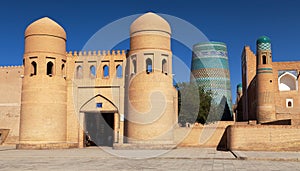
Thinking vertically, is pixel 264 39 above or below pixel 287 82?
above

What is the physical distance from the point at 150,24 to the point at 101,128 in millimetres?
10197

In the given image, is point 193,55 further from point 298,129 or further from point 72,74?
point 298,129

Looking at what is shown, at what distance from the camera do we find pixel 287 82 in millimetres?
30438

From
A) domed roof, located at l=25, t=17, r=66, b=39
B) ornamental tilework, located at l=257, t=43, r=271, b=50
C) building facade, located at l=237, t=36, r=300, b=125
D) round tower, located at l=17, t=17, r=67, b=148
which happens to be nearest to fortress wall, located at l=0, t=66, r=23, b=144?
round tower, located at l=17, t=17, r=67, b=148

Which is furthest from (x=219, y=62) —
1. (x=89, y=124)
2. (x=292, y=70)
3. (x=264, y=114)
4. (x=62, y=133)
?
(x=62, y=133)

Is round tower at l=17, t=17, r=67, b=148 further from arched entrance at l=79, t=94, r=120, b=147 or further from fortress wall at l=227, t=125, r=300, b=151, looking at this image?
fortress wall at l=227, t=125, r=300, b=151

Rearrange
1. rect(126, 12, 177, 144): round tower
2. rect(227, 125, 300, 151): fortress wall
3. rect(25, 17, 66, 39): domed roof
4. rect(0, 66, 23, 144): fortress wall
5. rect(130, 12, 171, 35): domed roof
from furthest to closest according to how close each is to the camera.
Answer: rect(0, 66, 23, 144): fortress wall
rect(25, 17, 66, 39): domed roof
rect(130, 12, 171, 35): domed roof
rect(126, 12, 177, 144): round tower
rect(227, 125, 300, 151): fortress wall

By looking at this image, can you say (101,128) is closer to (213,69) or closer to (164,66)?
(164,66)

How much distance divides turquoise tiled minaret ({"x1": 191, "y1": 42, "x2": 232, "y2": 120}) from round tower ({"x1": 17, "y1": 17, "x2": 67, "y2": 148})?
103 ft

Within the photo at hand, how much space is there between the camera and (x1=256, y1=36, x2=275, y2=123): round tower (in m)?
26.7

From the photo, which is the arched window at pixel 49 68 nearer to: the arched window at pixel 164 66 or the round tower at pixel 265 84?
the arched window at pixel 164 66

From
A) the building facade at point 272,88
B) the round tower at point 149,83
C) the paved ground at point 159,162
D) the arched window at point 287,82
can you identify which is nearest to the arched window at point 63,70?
the round tower at point 149,83

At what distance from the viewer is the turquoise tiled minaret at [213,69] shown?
48.2m

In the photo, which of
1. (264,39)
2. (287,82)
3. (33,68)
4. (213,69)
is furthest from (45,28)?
(213,69)
